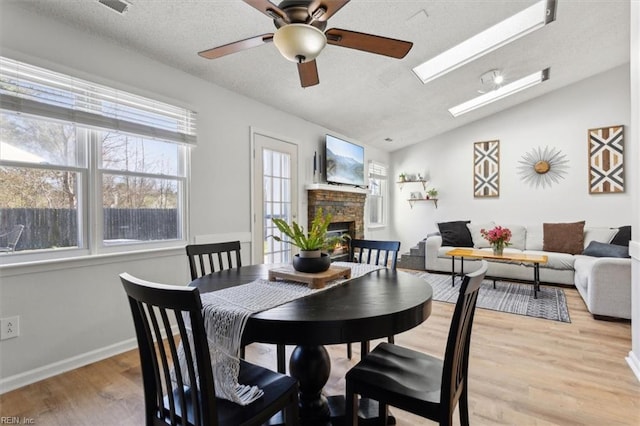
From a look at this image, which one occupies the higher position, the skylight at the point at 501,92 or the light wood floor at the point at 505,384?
the skylight at the point at 501,92

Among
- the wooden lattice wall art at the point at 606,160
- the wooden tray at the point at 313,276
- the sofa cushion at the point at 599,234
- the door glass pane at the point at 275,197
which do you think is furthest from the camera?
the wooden lattice wall art at the point at 606,160

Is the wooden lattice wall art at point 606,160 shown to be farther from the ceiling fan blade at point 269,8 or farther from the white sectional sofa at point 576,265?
the ceiling fan blade at point 269,8

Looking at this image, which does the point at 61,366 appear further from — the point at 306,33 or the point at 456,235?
the point at 456,235

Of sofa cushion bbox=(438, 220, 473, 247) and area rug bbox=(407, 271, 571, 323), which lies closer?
area rug bbox=(407, 271, 571, 323)

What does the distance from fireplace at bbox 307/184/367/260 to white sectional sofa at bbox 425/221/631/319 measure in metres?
1.34

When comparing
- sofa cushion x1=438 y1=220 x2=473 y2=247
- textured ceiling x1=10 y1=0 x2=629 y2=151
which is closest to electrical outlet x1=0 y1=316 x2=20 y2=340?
textured ceiling x1=10 y1=0 x2=629 y2=151

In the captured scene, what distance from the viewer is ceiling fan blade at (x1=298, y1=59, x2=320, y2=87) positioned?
6.40 feet

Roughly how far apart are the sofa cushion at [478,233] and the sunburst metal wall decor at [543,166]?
3.46ft

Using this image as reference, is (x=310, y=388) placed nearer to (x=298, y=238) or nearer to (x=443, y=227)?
(x=298, y=238)

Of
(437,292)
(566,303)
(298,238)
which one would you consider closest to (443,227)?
(437,292)

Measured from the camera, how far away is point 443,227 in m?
5.90

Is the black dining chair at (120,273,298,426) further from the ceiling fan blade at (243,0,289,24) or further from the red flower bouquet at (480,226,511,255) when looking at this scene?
the red flower bouquet at (480,226,511,255)

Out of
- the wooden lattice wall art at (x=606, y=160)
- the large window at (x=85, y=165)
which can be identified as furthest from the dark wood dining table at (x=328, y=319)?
the wooden lattice wall art at (x=606, y=160)

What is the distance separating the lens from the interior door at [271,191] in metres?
3.75
